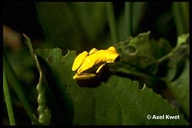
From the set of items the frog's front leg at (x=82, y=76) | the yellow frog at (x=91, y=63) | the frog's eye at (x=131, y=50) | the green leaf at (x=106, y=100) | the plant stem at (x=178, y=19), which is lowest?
the green leaf at (x=106, y=100)

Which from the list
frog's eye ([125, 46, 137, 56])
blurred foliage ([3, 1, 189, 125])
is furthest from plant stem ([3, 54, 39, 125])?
frog's eye ([125, 46, 137, 56])

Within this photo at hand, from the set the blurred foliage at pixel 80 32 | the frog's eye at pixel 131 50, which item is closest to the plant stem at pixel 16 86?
the blurred foliage at pixel 80 32

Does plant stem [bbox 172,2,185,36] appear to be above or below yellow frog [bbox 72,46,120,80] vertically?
above

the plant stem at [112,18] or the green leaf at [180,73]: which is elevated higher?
the plant stem at [112,18]

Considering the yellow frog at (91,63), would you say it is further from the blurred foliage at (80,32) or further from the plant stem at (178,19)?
the plant stem at (178,19)

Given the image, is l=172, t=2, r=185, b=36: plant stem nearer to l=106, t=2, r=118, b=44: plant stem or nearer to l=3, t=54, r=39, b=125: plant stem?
l=106, t=2, r=118, b=44: plant stem

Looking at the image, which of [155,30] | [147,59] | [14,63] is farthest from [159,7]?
[14,63]

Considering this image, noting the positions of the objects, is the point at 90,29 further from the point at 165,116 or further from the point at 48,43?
the point at 165,116
